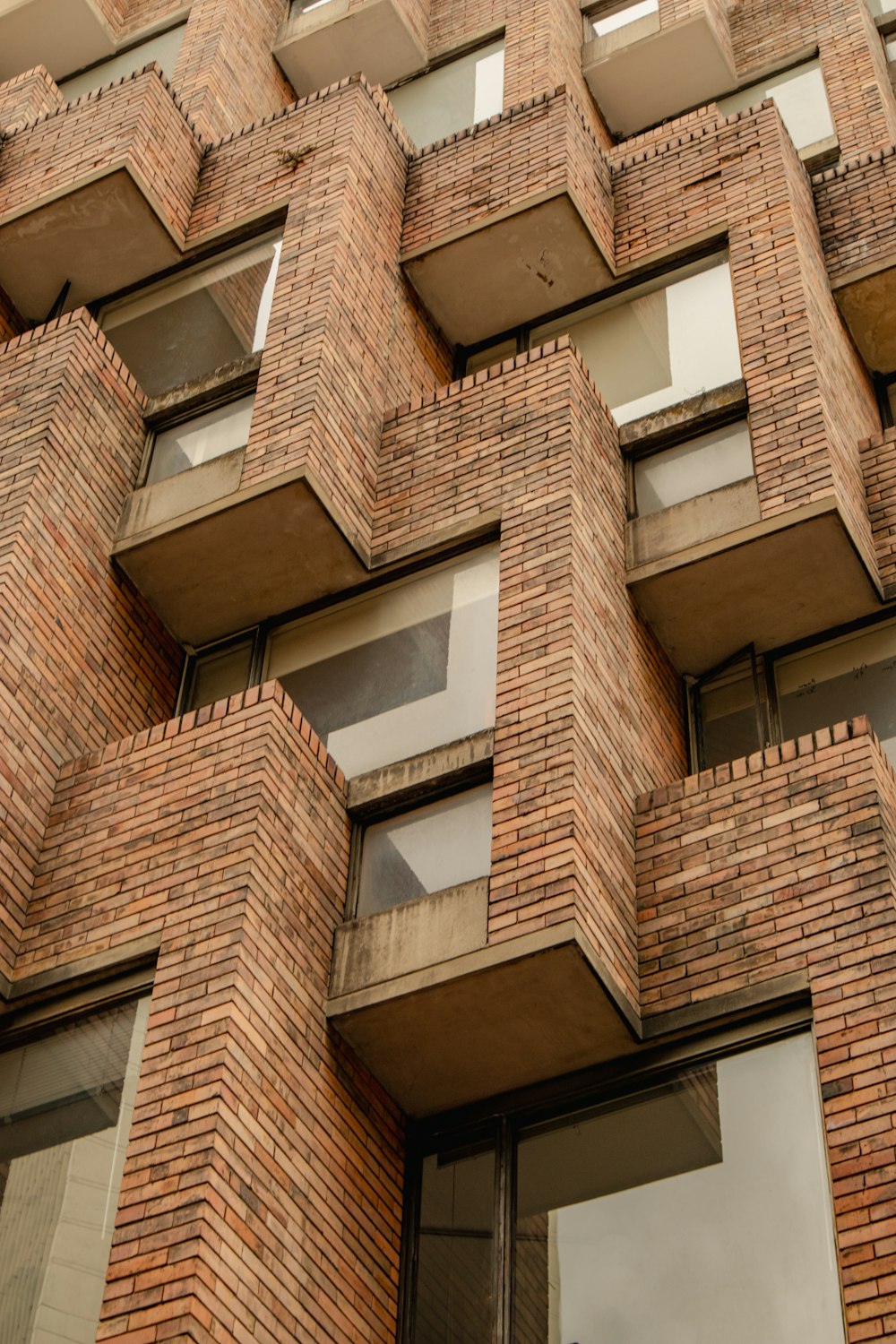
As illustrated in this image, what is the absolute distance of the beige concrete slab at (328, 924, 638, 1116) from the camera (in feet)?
29.6

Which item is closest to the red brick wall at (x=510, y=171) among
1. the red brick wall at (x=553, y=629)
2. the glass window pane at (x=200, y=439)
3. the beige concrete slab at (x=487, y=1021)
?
the glass window pane at (x=200, y=439)

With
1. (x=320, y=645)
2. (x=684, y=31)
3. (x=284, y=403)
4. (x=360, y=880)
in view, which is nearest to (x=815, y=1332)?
(x=360, y=880)

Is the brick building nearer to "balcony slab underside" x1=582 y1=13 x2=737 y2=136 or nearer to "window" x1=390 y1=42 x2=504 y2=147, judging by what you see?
"balcony slab underside" x1=582 y1=13 x2=737 y2=136

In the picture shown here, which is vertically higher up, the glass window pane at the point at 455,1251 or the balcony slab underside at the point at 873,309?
the balcony slab underside at the point at 873,309

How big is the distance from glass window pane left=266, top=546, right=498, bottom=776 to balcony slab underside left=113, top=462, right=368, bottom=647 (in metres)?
0.30

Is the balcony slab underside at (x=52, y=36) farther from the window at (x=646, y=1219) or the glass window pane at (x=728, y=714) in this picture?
the window at (x=646, y=1219)

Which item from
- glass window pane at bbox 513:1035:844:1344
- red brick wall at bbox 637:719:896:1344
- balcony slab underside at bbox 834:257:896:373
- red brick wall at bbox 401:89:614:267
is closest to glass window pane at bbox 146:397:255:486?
red brick wall at bbox 401:89:614:267

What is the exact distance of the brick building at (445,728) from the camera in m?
8.58

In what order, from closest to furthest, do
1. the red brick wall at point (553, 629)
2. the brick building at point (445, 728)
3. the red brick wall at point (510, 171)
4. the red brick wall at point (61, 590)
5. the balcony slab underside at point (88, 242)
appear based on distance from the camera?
1. the brick building at point (445, 728)
2. the red brick wall at point (553, 629)
3. the red brick wall at point (61, 590)
4. the red brick wall at point (510, 171)
5. the balcony slab underside at point (88, 242)

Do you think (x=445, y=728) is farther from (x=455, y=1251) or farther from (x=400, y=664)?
(x=455, y=1251)

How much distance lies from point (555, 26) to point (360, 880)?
43.0 feet

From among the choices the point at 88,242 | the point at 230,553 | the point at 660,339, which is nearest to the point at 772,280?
the point at 660,339

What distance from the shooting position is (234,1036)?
854 centimetres

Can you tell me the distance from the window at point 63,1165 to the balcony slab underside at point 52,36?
1629 centimetres
